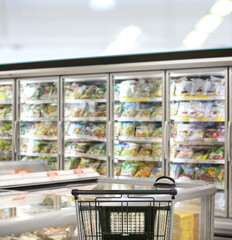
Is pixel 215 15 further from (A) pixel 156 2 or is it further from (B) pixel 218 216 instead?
(B) pixel 218 216

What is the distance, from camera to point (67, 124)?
6105mm

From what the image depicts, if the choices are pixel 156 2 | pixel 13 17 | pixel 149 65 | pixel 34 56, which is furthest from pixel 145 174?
pixel 13 17

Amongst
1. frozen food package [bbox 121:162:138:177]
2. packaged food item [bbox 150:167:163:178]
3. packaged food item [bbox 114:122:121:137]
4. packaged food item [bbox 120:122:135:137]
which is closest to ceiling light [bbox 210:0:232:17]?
packaged food item [bbox 120:122:135:137]

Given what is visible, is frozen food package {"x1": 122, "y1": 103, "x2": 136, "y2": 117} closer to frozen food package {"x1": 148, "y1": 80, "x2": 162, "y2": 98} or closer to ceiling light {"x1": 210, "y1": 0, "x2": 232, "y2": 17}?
frozen food package {"x1": 148, "y1": 80, "x2": 162, "y2": 98}

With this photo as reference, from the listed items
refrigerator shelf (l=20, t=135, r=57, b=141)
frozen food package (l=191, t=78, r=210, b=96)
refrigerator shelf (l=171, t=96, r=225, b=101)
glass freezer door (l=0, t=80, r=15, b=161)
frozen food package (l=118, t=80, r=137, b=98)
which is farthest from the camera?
glass freezer door (l=0, t=80, r=15, b=161)

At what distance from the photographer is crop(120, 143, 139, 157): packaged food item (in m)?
5.66

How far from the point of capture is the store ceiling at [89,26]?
241 inches

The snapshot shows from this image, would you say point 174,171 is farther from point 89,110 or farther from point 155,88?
point 89,110

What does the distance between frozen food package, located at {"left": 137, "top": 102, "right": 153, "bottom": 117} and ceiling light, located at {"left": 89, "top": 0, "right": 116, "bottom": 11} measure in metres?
2.18

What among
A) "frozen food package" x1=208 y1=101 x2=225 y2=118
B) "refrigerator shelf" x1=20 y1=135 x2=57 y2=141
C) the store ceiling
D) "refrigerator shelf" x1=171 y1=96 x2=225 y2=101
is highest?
the store ceiling

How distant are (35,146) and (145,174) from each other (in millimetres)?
1810

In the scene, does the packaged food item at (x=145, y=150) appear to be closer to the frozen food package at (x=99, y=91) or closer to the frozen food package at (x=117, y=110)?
the frozen food package at (x=117, y=110)

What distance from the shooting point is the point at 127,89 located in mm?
5676

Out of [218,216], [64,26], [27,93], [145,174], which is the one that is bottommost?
[218,216]
